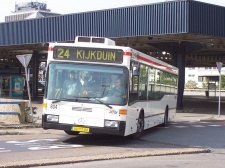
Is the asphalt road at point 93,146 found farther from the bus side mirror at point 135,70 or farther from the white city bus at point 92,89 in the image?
the bus side mirror at point 135,70

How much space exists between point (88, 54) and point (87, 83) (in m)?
0.88

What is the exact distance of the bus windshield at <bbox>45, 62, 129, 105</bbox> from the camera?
12.3m

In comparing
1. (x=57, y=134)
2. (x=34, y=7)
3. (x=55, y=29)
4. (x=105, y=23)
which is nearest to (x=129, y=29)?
(x=105, y=23)

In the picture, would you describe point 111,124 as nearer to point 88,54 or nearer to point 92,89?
point 92,89

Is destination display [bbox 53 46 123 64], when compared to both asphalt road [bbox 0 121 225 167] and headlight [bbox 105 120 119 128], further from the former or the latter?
asphalt road [bbox 0 121 225 167]

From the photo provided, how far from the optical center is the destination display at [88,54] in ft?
41.1

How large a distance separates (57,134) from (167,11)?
1447 centimetres

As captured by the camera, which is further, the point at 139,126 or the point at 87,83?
the point at 139,126

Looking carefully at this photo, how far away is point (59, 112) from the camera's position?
12359 millimetres

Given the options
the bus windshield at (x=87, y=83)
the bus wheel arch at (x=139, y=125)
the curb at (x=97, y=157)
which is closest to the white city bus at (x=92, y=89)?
the bus windshield at (x=87, y=83)

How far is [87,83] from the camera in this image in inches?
486

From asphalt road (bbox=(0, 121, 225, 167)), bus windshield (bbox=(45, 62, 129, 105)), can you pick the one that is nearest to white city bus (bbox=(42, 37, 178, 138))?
bus windshield (bbox=(45, 62, 129, 105))

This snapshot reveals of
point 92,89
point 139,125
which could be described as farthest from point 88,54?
point 139,125

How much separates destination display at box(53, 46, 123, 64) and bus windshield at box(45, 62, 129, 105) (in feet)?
0.62
